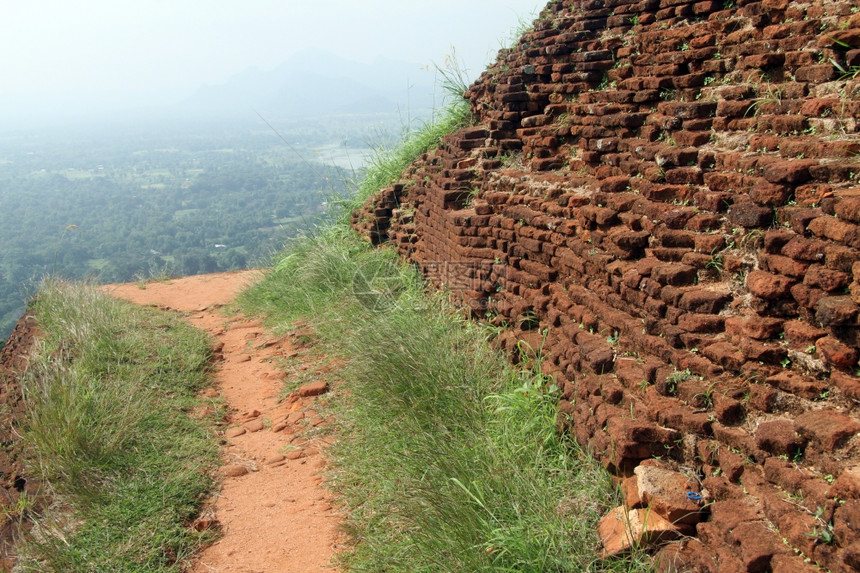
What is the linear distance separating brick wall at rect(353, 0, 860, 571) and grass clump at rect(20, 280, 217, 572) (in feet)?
7.73

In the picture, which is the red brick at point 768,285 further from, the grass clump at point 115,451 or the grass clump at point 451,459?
the grass clump at point 115,451

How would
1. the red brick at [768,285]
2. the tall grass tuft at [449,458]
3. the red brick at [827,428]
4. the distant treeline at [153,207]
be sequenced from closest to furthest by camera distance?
the red brick at [827,428] → the red brick at [768,285] → the tall grass tuft at [449,458] → the distant treeline at [153,207]

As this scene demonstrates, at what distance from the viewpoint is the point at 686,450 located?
2.80 m

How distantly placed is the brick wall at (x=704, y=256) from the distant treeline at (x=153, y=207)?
4330 mm

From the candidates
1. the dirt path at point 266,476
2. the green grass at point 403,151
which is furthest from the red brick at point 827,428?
the green grass at point 403,151

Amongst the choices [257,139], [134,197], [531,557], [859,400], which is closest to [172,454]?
[531,557]

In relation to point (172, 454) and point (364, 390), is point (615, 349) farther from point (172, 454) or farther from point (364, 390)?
point (172, 454)

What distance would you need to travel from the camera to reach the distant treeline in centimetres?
1261

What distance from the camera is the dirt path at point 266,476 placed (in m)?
3.64

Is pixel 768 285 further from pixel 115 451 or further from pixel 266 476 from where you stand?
pixel 115 451

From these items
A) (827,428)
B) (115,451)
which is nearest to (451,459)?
(827,428)

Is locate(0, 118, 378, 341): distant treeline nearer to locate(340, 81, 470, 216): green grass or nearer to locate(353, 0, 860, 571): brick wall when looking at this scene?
locate(340, 81, 470, 216): green grass

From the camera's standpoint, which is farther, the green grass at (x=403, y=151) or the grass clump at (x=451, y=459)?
the green grass at (x=403, y=151)

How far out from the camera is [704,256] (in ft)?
10.3
